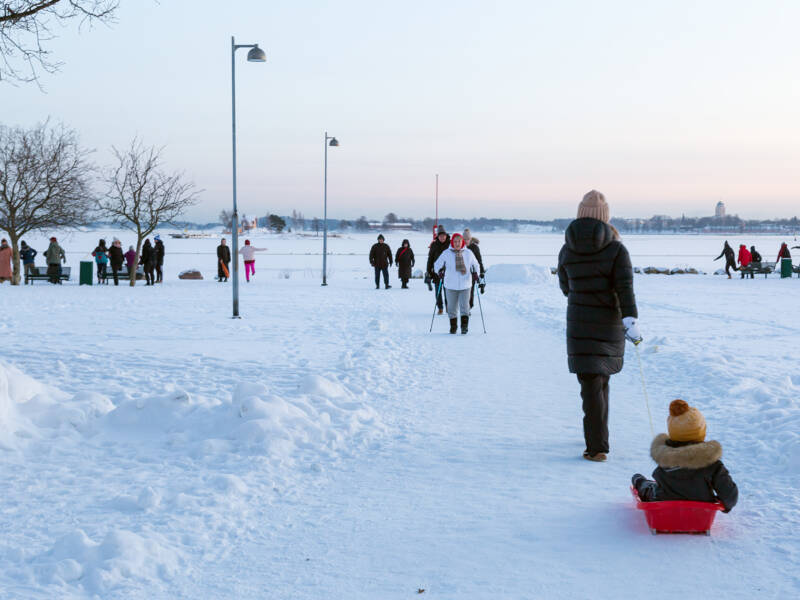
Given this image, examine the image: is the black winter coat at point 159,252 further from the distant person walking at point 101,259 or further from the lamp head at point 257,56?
the lamp head at point 257,56

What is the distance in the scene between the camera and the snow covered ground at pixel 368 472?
3.49 m

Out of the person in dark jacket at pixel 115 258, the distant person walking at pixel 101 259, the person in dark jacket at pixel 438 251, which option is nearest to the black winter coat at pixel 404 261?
the person in dark jacket at pixel 438 251

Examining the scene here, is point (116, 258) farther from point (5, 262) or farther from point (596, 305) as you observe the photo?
point (596, 305)

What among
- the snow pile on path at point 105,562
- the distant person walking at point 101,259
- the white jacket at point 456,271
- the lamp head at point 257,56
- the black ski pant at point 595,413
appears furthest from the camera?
the distant person walking at point 101,259

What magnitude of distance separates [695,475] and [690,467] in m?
0.07

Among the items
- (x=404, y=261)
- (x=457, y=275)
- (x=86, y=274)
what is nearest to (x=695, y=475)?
(x=457, y=275)

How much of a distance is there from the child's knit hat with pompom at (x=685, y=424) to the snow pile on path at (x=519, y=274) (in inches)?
1024

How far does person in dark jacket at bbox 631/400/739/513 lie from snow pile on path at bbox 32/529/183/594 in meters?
2.53

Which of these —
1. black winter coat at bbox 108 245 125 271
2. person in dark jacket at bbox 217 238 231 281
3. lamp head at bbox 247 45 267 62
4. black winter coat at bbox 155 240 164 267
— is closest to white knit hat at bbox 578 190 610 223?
lamp head at bbox 247 45 267 62

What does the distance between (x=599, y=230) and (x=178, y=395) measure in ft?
12.6

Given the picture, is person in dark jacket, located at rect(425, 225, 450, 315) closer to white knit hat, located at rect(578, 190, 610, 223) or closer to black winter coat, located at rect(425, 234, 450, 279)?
black winter coat, located at rect(425, 234, 450, 279)

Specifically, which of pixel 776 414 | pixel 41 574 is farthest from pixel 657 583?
pixel 776 414

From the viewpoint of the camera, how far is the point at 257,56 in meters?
15.4

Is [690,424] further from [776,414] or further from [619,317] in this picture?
[776,414]
